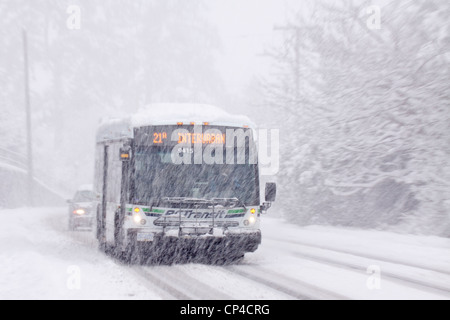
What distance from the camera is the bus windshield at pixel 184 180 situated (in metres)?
13.5

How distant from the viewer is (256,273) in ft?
40.5

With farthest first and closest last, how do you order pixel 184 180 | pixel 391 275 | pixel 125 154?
pixel 184 180 → pixel 125 154 → pixel 391 275

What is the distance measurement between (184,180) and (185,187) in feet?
0.49

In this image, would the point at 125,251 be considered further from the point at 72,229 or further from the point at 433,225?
the point at 72,229

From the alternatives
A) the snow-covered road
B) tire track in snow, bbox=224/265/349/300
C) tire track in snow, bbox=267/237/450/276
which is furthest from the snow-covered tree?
tire track in snow, bbox=224/265/349/300

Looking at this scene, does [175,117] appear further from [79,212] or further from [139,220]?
[79,212]

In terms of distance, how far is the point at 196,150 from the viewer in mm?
14102

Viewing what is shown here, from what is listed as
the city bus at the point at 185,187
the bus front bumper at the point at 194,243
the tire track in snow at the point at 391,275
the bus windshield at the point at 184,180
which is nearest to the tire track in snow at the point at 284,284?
the bus front bumper at the point at 194,243

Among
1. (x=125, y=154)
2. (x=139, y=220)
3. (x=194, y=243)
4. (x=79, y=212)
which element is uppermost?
(x=125, y=154)

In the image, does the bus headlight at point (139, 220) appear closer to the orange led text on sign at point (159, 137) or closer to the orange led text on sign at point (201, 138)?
the orange led text on sign at point (159, 137)

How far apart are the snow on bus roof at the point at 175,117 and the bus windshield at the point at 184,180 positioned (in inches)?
23.7

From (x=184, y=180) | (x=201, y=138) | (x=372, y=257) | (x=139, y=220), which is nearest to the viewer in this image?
(x=139, y=220)

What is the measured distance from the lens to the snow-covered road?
388 inches

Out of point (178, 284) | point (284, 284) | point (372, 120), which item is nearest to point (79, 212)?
point (372, 120)
